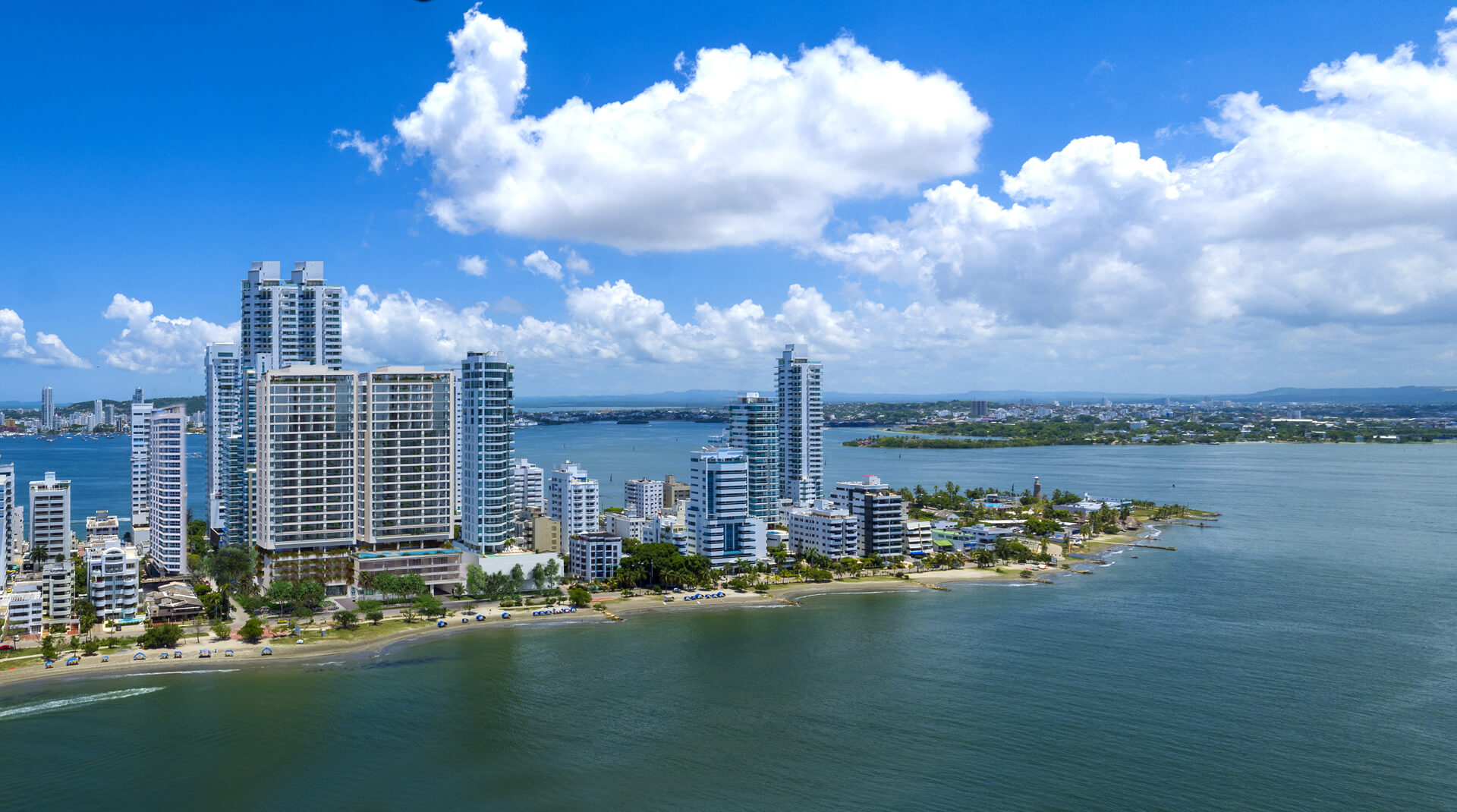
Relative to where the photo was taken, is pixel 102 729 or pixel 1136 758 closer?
pixel 1136 758

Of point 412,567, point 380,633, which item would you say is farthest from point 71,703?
point 412,567

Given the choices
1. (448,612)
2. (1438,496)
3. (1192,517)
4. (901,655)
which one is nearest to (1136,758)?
(901,655)

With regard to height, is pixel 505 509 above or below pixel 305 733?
above

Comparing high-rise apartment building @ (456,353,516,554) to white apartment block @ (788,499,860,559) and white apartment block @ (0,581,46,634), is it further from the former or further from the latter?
white apartment block @ (0,581,46,634)

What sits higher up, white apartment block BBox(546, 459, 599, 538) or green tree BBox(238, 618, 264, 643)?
white apartment block BBox(546, 459, 599, 538)

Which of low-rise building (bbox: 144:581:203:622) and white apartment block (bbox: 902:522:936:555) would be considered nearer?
low-rise building (bbox: 144:581:203:622)

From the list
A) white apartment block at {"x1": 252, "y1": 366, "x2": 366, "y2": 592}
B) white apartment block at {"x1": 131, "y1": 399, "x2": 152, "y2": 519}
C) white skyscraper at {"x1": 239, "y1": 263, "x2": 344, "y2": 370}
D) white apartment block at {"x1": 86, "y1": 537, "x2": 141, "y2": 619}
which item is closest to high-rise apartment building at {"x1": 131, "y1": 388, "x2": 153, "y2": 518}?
white apartment block at {"x1": 131, "y1": 399, "x2": 152, "y2": 519}

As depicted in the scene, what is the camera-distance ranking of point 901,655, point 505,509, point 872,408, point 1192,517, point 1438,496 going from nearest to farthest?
point 901,655, point 505,509, point 1192,517, point 1438,496, point 872,408

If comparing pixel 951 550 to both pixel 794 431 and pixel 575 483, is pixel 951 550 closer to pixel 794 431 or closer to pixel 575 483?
pixel 794 431
